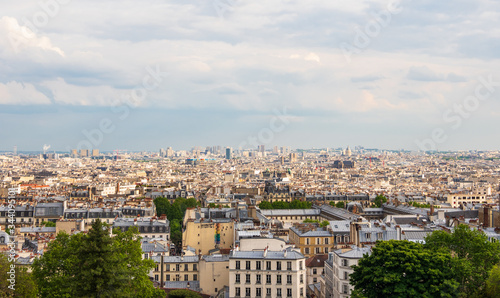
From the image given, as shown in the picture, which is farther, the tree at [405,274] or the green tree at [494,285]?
the tree at [405,274]

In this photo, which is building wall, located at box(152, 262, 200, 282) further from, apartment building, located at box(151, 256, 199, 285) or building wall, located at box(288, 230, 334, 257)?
building wall, located at box(288, 230, 334, 257)

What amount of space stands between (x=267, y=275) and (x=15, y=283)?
13639mm

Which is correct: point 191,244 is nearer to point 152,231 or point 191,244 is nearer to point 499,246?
point 152,231

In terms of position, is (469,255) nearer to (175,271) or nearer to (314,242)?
(314,242)

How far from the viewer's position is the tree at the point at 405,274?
27.2 m

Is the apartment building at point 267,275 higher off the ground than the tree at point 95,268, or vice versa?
the tree at point 95,268

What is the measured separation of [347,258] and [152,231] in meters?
24.4

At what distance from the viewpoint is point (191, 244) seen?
48.8 metres

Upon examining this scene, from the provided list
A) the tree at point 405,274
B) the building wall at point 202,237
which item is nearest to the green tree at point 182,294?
the tree at point 405,274

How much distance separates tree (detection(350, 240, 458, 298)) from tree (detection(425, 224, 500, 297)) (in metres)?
0.77

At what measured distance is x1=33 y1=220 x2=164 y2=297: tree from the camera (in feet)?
81.0

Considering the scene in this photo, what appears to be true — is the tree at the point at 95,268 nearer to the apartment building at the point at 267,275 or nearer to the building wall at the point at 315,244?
the apartment building at the point at 267,275

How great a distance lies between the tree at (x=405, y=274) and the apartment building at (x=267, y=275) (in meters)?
5.30

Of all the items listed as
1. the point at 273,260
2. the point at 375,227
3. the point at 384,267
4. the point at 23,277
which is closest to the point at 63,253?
the point at 23,277
